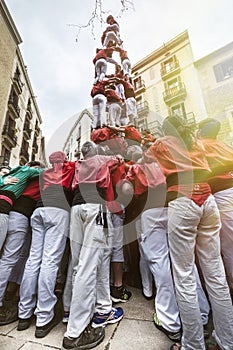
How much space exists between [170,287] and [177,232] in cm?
66

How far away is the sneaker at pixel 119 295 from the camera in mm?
2135

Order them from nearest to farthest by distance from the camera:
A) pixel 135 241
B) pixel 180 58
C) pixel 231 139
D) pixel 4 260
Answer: pixel 4 260, pixel 135 241, pixel 231 139, pixel 180 58

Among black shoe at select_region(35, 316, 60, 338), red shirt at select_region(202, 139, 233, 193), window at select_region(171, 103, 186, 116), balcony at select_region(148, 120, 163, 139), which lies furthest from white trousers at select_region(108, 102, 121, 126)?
window at select_region(171, 103, 186, 116)

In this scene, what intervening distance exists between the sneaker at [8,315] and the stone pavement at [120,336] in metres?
0.05

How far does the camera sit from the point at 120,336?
163 cm

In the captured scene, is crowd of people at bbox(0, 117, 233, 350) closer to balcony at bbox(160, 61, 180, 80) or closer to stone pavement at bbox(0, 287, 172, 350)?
Answer: stone pavement at bbox(0, 287, 172, 350)

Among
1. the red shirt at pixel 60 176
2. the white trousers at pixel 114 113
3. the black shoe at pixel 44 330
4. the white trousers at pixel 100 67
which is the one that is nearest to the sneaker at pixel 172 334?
the black shoe at pixel 44 330

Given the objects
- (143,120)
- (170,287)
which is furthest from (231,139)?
(170,287)

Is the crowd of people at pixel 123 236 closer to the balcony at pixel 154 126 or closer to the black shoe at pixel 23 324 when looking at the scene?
the black shoe at pixel 23 324

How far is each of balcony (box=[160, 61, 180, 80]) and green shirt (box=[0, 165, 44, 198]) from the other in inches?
665

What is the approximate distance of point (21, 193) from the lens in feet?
7.35

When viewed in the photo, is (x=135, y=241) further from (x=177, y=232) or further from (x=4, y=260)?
(x=4, y=260)

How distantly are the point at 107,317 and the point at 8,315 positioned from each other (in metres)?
1.09

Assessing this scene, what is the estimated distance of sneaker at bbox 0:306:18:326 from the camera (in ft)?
6.44
